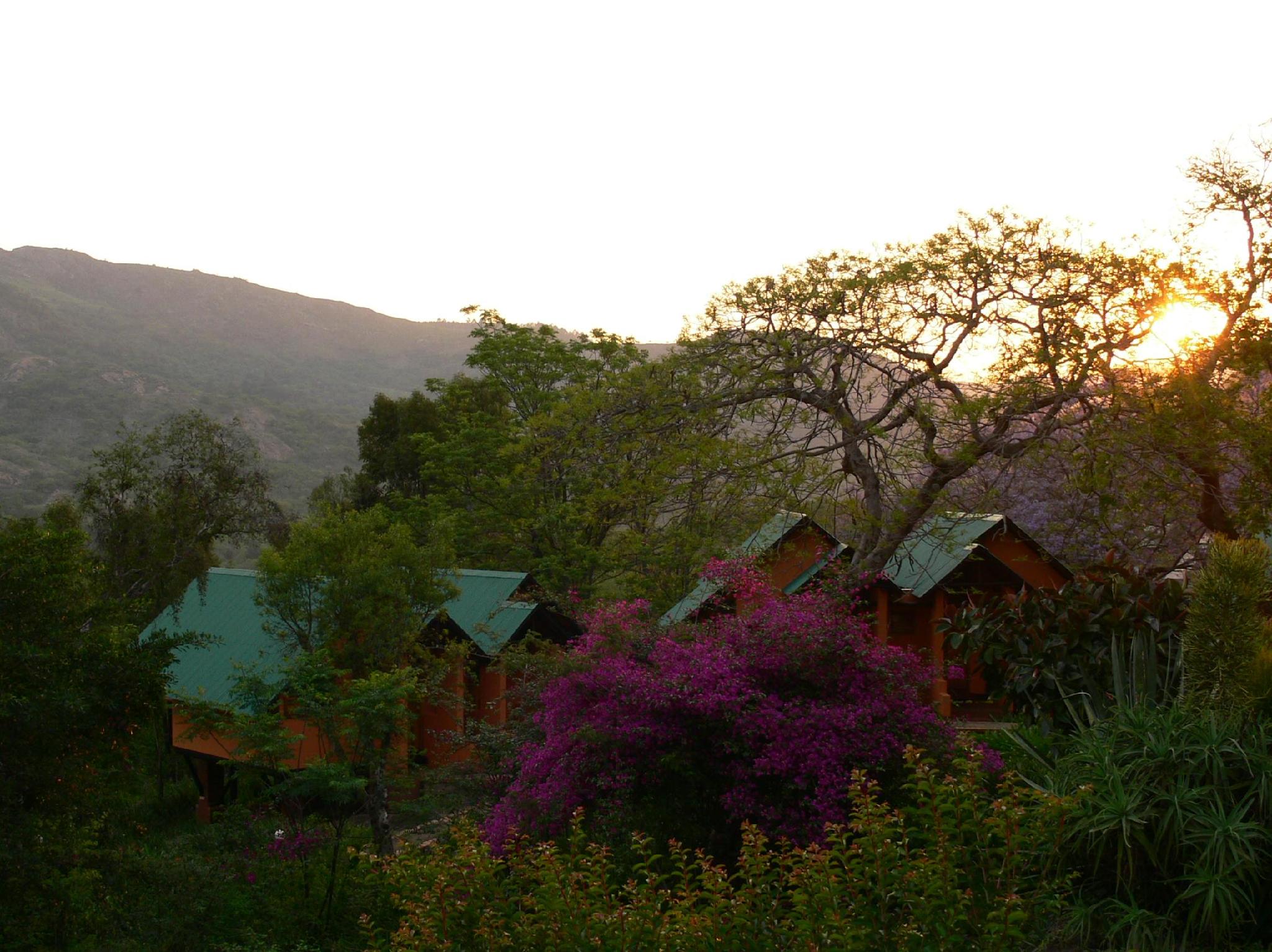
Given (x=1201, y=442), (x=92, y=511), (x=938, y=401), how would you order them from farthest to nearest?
(x=92, y=511) → (x=938, y=401) → (x=1201, y=442)

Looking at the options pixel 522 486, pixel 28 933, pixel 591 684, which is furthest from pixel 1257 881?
pixel 522 486

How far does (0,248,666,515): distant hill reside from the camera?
9825 centimetres

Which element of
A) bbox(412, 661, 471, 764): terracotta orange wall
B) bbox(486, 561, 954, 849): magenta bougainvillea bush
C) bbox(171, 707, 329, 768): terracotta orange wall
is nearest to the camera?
bbox(486, 561, 954, 849): magenta bougainvillea bush

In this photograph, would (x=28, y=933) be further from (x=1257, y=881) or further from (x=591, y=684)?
(x=1257, y=881)

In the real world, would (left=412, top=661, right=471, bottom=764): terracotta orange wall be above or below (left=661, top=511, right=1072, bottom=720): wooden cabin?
below

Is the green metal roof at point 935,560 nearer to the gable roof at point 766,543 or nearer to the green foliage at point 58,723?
the gable roof at point 766,543

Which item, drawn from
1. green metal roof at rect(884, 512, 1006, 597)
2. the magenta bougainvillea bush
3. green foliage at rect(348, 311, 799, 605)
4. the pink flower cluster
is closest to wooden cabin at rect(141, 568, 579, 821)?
green foliage at rect(348, 311, 799, 605)

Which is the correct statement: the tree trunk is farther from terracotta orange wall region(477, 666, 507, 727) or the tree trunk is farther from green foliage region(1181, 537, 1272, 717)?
green foliage region(1181, 537, 1272, 717)

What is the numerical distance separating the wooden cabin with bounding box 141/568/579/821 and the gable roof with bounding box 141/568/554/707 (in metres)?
0.02


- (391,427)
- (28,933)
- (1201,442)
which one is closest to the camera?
(28,933)

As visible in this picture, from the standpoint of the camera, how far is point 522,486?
3123cm

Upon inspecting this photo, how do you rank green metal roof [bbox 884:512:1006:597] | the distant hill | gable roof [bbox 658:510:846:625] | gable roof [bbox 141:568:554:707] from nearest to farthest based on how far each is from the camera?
1. gable roof [bbox 658:510:846:625]
2. green metal roof [bbox 884:512:1006:597]
3. gable roof [bbox 141:568:554:707]
4. the distant hill

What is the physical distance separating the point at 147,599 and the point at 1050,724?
10.2m

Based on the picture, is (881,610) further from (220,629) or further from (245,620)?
(220,629)
